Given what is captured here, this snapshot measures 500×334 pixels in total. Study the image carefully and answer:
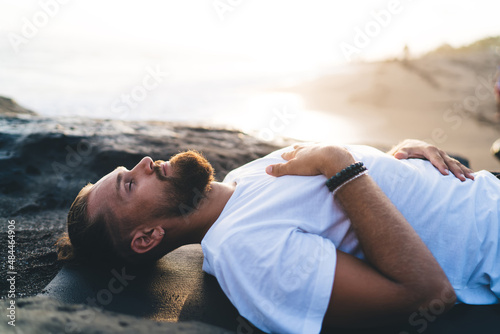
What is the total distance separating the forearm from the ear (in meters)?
1.03

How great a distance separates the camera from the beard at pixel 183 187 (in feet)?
5.99

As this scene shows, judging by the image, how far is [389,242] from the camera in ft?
4.43

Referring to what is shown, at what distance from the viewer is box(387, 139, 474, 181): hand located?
188cm

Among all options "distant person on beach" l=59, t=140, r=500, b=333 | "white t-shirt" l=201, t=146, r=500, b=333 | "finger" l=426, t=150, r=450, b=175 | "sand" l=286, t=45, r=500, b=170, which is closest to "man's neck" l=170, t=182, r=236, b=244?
"distant person on beach" l=59, t=140, r=500, b=333

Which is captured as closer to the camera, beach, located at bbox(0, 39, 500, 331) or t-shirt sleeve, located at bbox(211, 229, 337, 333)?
t-shirt sleeve, located at bbox(211, 229, 337, 333)

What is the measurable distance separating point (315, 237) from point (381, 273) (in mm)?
302

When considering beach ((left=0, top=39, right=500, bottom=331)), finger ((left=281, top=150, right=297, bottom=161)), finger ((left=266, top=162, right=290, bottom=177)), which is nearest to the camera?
finger ((left=266, top=162, right=290, bottom=177))

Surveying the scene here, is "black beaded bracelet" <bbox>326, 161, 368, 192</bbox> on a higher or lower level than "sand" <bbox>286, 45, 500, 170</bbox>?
higher

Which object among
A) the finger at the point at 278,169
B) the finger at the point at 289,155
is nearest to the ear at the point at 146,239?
the finger at the point at 278,169

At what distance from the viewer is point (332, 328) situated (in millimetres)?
1510

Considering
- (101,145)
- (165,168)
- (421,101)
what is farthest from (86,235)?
(421,101)

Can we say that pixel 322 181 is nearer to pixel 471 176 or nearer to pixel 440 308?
pixel 440 308

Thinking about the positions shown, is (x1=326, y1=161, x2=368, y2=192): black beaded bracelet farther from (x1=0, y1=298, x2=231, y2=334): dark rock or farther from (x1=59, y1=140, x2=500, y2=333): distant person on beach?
(x1=0, y1=298, x2=231, y2=334): dark rock

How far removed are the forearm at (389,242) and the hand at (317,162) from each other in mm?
135
